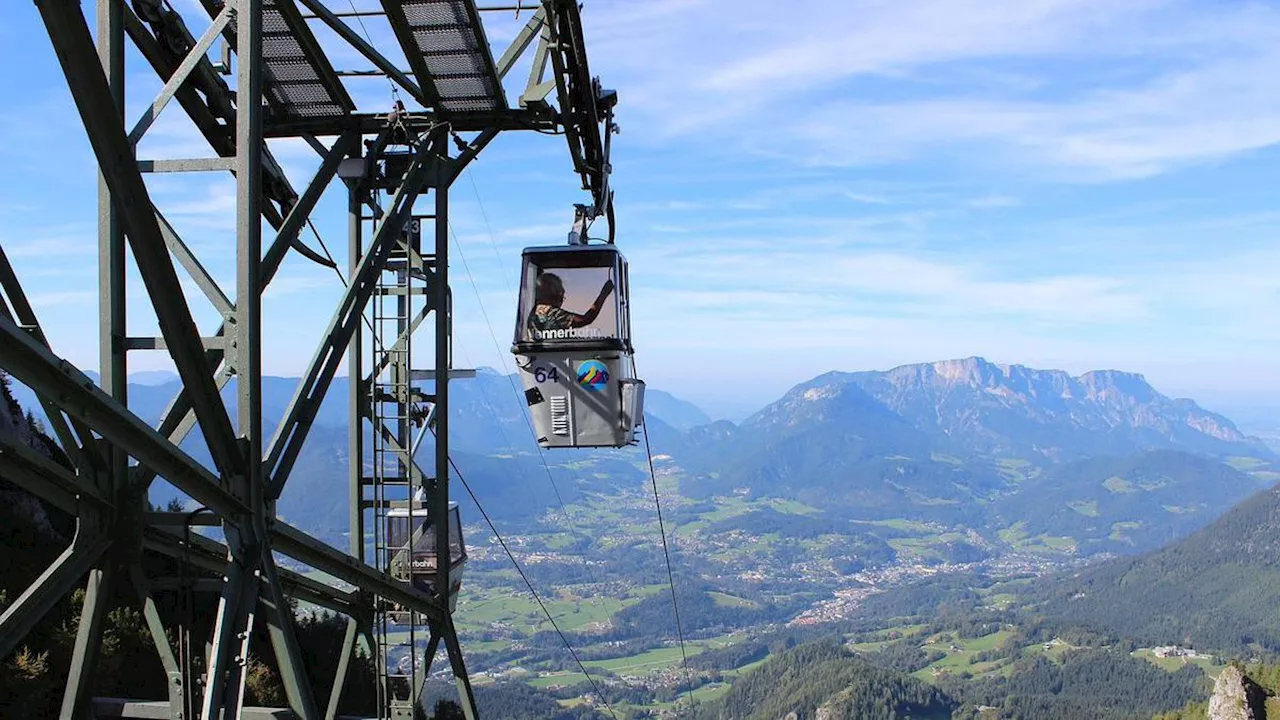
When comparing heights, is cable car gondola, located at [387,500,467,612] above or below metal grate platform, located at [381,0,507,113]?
below

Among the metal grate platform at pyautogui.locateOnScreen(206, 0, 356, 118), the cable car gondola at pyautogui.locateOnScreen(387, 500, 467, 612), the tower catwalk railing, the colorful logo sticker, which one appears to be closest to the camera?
the tower catwalk railing

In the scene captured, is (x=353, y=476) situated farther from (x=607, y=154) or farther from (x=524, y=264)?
(x=607, y=154)

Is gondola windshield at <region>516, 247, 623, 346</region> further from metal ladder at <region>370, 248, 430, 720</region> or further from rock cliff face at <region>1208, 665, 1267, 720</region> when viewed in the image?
rock cliff face at <region>1208, 665, 1267, 720</region>

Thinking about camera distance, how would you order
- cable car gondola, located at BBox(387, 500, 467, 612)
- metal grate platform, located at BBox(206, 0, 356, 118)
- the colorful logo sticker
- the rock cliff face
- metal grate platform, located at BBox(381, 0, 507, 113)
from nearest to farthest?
1. metal grate platform, located at BBox(381, 0, 507, 113)
2. metal grate platform, located at BBox(206, 0, 356, 118)
3. cable car gondola, located at BBox(387, 500, 467, 612)
4. the colorful logo sticker
5. the rock cliff face

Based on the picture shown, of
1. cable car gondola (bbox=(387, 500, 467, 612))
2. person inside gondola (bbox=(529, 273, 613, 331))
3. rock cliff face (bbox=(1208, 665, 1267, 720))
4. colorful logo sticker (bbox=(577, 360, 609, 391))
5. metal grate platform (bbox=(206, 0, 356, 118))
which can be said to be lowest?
rock cliff face (bbox=(1208, 665, 1267, 720))

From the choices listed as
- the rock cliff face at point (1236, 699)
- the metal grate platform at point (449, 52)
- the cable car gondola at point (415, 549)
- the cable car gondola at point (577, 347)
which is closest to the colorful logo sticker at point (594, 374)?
the cable car gondola at point (577, 347)

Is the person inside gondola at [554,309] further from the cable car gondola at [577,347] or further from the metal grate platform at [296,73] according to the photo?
the metal grate platform at [296,73]

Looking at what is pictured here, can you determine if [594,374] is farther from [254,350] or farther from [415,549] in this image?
[254,350]

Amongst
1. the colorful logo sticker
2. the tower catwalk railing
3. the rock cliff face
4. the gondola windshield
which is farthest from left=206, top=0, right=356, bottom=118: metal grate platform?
the rock cliff face
